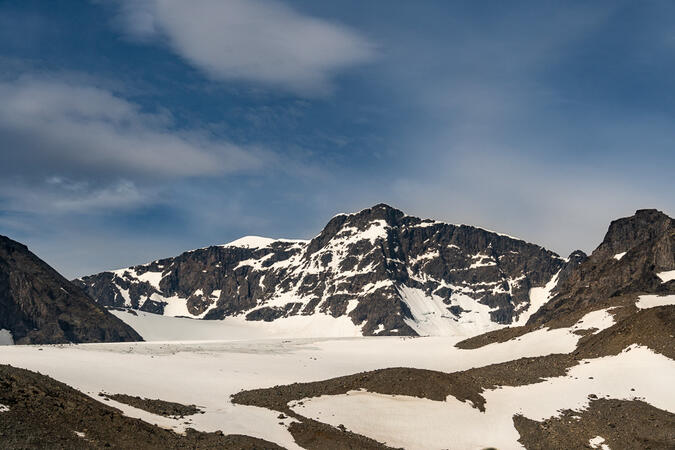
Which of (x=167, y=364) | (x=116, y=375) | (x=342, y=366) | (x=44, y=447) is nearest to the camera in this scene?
(x=44, y=447)

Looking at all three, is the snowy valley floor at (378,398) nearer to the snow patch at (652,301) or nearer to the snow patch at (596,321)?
the snow patch at (596,321)

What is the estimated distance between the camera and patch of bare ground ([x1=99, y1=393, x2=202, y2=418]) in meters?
45.4

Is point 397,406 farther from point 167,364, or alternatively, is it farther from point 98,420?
point 167,364

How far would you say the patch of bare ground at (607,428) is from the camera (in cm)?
4459

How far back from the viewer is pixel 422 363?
4097 inches

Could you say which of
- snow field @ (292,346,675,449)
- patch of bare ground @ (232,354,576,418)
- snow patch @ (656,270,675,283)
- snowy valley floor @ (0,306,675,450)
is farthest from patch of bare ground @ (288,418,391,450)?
snow patch @ (656,270,675,283)

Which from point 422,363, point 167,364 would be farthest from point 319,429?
point 422,363

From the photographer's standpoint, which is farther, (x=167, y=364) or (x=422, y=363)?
(x=422, y=363)

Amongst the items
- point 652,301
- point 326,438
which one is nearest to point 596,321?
point 652,301

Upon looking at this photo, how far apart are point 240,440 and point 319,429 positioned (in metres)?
6.67

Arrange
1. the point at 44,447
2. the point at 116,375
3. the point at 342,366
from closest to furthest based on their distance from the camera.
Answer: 1. the point at 44,447
2. the point at 116,375
3. the point at 342,366

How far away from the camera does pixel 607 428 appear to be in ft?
154

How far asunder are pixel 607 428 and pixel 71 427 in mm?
37586

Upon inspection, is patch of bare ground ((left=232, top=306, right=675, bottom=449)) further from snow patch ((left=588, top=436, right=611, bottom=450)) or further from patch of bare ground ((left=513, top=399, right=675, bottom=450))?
snow patch ((left=588, top=436, right=611, bottom=450))
